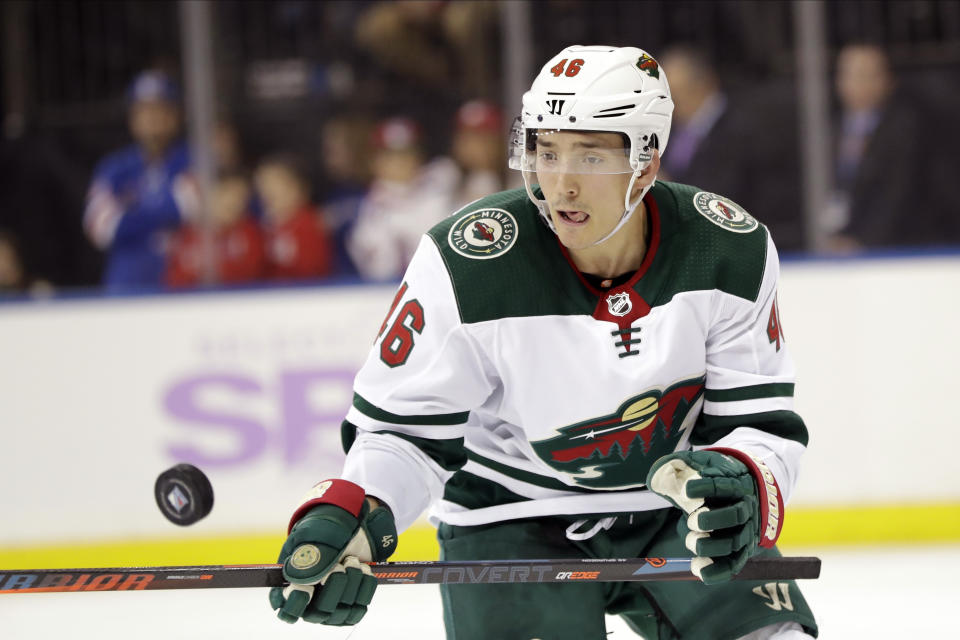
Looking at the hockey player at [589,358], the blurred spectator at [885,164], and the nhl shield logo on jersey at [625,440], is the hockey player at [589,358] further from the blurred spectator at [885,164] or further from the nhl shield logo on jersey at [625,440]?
the blurred spectator at [885,164]

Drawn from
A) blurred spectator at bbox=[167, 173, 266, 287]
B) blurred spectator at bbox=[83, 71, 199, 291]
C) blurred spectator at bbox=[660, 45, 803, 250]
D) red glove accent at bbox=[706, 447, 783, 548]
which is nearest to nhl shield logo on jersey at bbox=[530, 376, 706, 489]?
red glove accent at bbox=[706, 447, 783, 548]

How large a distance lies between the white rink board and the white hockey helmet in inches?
90.4

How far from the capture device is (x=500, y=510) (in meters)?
2.34

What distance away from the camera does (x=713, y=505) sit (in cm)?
200

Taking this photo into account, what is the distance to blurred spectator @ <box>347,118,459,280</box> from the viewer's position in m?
5.08

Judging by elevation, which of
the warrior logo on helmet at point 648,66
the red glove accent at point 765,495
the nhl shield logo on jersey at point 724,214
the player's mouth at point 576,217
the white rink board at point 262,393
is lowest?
the white rink board at point 262,393

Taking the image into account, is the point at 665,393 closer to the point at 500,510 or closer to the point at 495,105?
the point at 500,510

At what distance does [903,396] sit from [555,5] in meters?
2.21

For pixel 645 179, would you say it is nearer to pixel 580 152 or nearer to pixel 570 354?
pixel 580 152

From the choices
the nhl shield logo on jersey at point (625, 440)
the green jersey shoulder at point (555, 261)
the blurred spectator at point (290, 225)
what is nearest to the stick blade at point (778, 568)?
the nhl shield logo on jersey at point (625, 440)

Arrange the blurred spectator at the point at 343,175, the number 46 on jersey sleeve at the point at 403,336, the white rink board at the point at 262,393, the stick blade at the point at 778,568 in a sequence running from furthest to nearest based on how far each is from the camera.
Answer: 1. the blurred spectator at the point at 343,175
2. the white rink board at the point at 262,393
3. the number 46 on jersey sleeve at the point at 403,336
4. the stick blade at the point at 778,568

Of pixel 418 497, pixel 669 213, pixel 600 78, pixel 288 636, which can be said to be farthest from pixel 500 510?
pixel 288 636

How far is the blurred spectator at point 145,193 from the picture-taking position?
5105 millimetres

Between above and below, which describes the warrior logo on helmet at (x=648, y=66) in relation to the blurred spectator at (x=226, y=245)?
above
